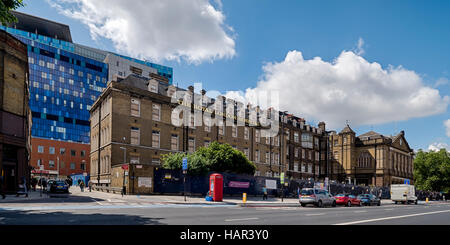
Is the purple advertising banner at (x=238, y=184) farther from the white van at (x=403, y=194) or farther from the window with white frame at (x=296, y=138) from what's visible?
the window with white frame at (x=296, y=138)

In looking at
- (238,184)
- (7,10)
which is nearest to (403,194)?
(238,184)

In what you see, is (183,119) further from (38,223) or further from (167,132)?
(38,223)

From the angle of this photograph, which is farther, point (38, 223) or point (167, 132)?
point (167, 132)

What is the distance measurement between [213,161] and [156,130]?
33.2 feet

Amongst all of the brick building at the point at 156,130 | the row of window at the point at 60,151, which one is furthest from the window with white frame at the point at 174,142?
the row of window at the point at 60,151

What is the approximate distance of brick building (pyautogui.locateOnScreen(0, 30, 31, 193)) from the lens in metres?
31.1

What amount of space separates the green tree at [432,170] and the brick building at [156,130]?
48.7 meters

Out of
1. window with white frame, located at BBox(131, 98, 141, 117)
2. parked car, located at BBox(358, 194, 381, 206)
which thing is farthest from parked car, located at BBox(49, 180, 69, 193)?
parked car, located at BBox(358, 194, 381, 206)

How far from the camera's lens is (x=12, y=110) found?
32.5 m

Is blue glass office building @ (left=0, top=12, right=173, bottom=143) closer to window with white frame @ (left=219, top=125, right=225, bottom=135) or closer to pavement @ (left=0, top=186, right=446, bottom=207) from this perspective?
window with white frame @ (left=219, top=125, right=225, bottom=135)

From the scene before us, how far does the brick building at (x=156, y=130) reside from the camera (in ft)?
141
